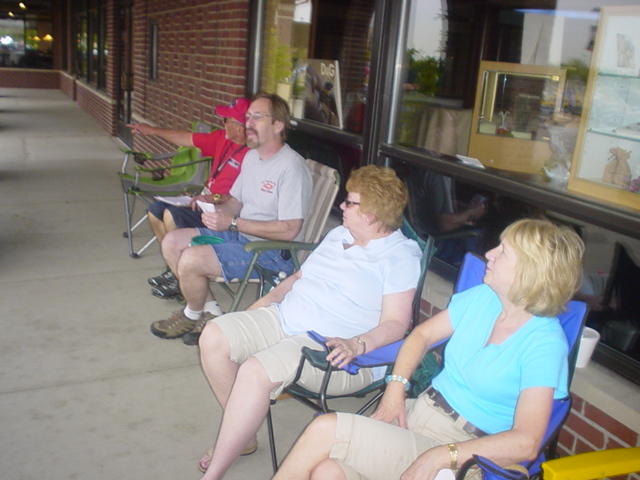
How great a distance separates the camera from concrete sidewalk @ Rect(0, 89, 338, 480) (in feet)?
7.89

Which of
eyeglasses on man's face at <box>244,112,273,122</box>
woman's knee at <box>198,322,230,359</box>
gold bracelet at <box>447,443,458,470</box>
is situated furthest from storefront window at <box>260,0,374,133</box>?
gold bracelet at <box>447,443,458,470</box>

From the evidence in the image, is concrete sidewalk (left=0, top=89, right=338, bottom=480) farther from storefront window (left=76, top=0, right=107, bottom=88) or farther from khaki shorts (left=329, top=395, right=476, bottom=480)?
storefront window (left=76, top=0, right=107, bottom=88)

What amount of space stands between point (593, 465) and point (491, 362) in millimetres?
354

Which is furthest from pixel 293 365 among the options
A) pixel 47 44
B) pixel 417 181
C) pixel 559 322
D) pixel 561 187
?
pixel 47 44

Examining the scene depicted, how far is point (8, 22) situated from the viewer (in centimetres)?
2228

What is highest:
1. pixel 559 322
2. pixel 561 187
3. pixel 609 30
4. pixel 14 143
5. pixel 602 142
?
pixel 609 30

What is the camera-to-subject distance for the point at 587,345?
217cm

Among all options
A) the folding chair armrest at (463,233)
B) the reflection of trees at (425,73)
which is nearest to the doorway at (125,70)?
the reflection of trees at (425,73)

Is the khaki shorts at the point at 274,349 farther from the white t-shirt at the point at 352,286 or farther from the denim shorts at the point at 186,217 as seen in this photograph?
the denim shorts at the point at 186,217

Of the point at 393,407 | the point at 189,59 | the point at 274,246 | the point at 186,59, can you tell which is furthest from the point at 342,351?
the point at 186,59

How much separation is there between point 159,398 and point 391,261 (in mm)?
1230

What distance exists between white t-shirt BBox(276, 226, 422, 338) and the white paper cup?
1.87ft

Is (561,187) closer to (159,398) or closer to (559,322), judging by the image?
(559,322)

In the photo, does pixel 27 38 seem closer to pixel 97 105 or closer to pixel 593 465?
pixel 97 105
